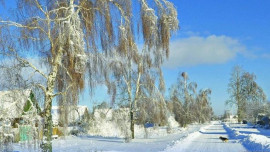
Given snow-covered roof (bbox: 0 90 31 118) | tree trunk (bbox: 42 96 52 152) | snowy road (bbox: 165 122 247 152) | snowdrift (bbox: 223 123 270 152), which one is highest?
Result: snow-covered roof (bbox: 0 90 31 118)

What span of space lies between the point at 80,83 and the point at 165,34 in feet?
8.24

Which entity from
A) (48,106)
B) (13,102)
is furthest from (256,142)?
(13,102)

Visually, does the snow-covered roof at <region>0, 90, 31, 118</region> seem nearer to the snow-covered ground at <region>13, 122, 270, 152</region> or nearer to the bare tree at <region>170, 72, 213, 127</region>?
the snow-covered ground at <region>13, 122, 270, 152</region>

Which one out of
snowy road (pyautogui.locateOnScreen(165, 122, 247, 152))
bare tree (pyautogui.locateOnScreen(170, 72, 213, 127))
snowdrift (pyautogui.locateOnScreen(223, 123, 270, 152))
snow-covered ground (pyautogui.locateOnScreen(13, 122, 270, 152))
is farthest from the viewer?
bare tree (pyautogui.locateOnScreen(170, 72, 213, 127))

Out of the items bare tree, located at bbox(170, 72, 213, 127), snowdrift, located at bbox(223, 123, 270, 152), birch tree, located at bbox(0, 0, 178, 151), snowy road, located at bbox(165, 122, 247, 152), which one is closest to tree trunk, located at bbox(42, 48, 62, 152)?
birch tree, located at bbox(0, 0, 178, 151)

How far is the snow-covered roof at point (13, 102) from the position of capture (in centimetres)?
729

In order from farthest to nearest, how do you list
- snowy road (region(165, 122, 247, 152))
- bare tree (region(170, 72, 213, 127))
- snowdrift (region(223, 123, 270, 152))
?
bare tree (region(170, 72, 213, 127)), snowy road (region(165, 122, 247, 152)), snowdrift (region(223, 123, 270, 152))

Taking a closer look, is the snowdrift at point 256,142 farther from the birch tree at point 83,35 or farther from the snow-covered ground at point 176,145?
the birch tree at point 83,35

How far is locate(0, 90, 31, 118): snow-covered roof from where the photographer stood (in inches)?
287

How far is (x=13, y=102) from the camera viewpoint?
749 cm

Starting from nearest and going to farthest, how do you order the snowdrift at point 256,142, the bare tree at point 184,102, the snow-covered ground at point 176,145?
the snowdrift at point 256,142 < the snow-covered ground at point 176,145 < the bare tree at point 184,102

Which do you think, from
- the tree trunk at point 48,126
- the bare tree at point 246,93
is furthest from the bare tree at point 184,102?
the tree trunk at point 48,126

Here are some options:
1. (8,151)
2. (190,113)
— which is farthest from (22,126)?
(190,113)

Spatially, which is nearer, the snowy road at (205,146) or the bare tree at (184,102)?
the snowy road at (205,146)
